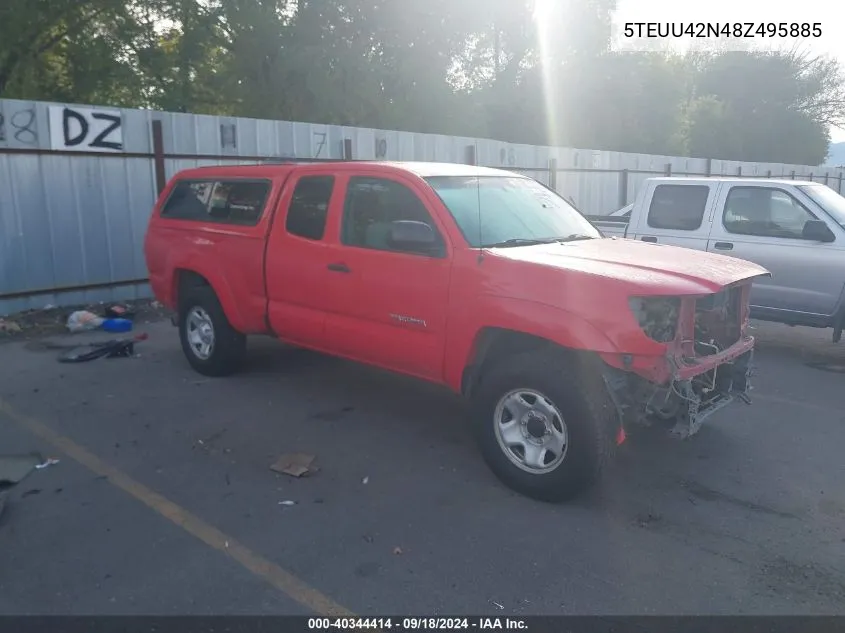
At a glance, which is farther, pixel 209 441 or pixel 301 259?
pixel 301 259

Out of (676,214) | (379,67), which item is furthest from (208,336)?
(379,67)

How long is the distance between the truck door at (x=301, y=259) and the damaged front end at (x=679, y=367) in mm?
2389

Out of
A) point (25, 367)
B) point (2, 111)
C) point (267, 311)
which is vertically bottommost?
point (25, 367)

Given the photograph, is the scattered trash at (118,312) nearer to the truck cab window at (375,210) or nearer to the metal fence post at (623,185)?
the truck cab window at (375,210)

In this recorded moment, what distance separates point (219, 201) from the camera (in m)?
6.69

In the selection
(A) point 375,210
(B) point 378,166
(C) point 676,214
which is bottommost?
(C) point 676,214

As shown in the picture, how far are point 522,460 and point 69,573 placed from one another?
2.50 metres

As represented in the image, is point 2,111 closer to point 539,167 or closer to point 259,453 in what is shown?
point 259,453

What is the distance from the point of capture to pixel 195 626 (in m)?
3.23

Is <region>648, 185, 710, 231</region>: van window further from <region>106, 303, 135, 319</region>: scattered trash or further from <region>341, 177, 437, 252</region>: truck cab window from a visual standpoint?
<region>106, 303, 135, 319</region>: scattered trash

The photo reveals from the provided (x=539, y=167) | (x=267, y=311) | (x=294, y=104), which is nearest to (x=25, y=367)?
(x=267, y=311)

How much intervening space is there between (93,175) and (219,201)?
385 cm

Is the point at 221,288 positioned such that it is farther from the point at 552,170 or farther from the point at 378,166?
the point at 552,170

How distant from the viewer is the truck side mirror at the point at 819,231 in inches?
295
